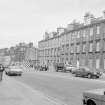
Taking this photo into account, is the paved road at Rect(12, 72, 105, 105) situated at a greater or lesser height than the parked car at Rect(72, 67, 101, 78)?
lesser

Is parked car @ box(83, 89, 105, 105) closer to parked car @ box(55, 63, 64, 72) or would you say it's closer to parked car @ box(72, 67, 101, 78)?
parked car @ box(72, 67, 101, 78)

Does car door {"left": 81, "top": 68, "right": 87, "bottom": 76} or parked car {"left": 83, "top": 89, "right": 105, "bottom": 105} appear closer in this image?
parked car {"left": 83, "top": 89, "right": 105, "bottom": 105}

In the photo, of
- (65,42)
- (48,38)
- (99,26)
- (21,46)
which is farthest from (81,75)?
(21,46)

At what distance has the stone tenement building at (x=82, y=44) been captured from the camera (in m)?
49.2

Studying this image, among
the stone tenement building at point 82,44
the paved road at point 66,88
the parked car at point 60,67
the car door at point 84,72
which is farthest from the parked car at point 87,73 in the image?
the parked car at point 60,67

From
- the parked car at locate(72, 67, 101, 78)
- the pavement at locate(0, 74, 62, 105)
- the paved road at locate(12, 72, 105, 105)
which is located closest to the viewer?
the pavement at locate(0, 74, 62, 105)

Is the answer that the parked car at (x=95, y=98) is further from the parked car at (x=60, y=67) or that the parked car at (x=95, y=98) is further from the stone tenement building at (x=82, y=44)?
the parked car at (x=60, y=67)

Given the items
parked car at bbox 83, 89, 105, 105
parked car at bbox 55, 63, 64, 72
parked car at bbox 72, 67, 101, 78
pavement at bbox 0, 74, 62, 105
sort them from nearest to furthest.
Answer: parked car at bbox 83, 89, 105, 105 → pavement at bbox 0, 74, 62, 105 → parked car at bbox 72, 67, 101, 78 → parked car at bbox 55, 63, 64, 72

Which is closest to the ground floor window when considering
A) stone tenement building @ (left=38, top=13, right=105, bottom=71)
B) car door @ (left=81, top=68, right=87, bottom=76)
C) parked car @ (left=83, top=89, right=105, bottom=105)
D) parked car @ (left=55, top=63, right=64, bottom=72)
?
stone tenement building @ (left=38, top=13, right=105, bottom=71)

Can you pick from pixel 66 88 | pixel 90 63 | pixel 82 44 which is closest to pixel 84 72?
pixel 66 88

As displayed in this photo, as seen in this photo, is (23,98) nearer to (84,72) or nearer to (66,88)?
(66,88)

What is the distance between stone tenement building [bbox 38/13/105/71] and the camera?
162 ft

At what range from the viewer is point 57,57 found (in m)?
71.4

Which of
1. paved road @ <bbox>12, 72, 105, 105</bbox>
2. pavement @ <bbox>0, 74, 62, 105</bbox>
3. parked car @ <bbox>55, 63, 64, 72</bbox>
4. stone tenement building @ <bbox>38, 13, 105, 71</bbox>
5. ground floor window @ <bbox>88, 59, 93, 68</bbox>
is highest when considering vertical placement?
stone tenement building @ <bbox>38, 13, 105, 71</bbox>
